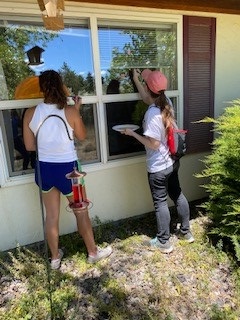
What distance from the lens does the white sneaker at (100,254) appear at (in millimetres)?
2584

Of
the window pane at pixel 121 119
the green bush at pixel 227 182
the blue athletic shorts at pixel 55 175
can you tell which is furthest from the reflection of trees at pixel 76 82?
the green bush at pixel 227 182

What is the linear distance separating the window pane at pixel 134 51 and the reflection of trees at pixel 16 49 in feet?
1.89

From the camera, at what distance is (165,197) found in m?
2.69

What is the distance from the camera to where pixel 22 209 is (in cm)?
273

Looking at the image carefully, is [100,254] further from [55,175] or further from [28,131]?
[28,131]

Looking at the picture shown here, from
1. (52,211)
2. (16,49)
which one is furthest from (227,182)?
(16,49)

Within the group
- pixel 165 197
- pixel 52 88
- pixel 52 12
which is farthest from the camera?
pixel 165 197

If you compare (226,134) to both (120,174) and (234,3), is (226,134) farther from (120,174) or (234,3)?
(234,3)

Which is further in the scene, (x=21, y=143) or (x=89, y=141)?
(x=89, y=141)

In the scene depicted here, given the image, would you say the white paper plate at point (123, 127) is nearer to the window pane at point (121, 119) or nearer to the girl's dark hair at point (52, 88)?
the window pane at point (121, 119)

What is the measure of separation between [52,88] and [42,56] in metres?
0.53

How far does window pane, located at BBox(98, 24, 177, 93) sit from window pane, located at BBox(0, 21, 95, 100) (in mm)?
180

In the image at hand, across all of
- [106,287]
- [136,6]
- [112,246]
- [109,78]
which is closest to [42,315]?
[106,287]

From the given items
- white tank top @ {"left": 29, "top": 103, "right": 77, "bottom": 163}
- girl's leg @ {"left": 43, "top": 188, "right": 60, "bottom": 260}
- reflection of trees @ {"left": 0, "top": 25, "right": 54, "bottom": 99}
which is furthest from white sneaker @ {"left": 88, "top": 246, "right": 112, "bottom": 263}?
reflection of trees @ {"left": 0, "top": 25, "right": 54, "bottom": 99}
